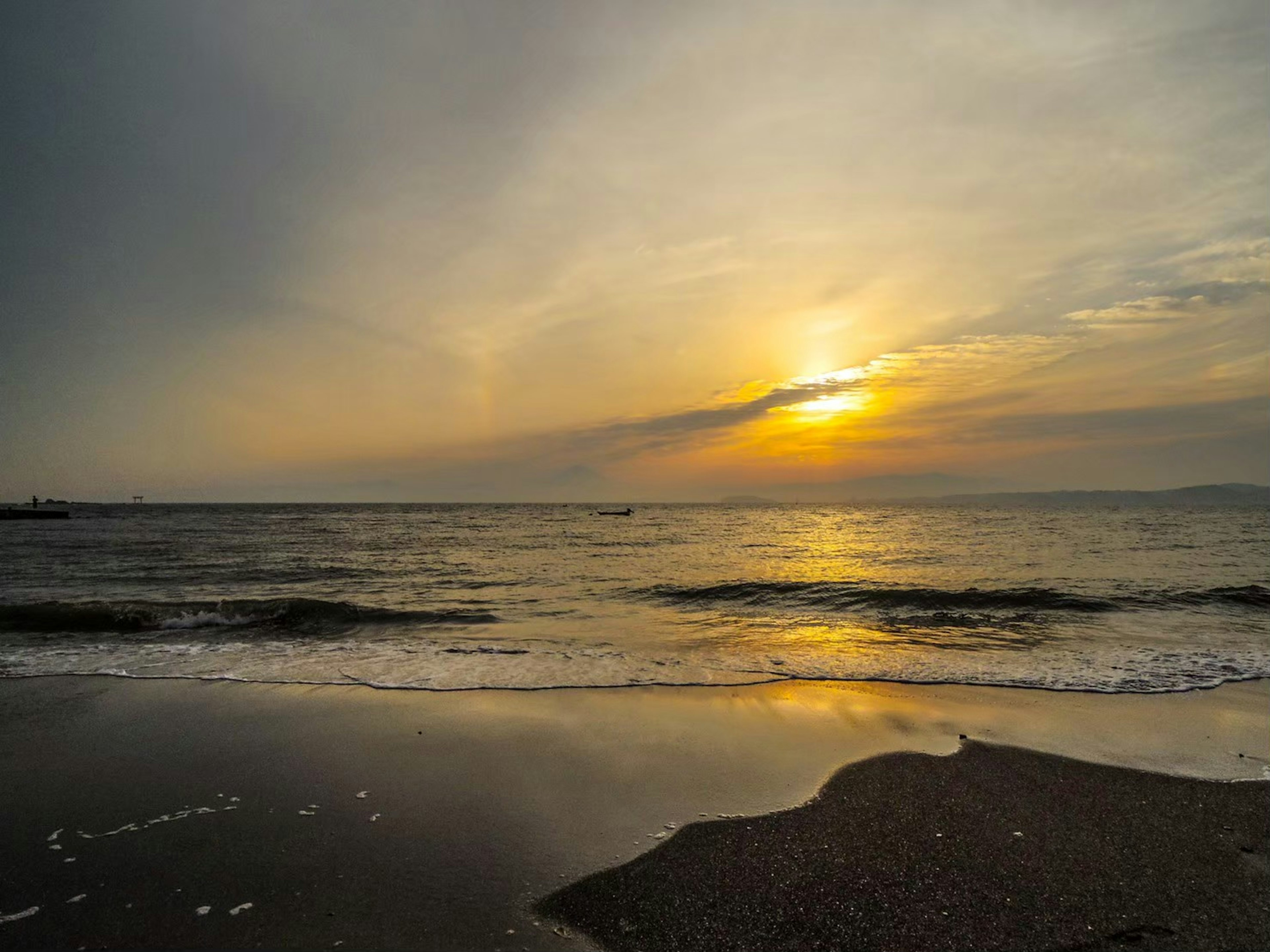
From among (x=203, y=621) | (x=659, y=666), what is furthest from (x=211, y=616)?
(x=659, y=666)

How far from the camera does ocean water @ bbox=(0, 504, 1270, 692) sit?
11766mm

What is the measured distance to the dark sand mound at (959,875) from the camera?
4.16 metres

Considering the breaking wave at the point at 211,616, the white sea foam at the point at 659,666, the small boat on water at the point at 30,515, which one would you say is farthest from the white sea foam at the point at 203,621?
the small boat on water at the point at 30,515

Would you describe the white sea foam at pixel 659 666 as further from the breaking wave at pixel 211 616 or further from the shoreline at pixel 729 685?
the breaking wave at pixel 211 616

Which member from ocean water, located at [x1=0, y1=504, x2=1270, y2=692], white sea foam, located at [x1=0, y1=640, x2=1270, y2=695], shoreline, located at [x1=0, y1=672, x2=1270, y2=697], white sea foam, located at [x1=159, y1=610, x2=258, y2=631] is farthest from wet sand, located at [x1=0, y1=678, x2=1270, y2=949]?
white sea foam, located at [x1=159, y1=610, x2=258, y2=631]

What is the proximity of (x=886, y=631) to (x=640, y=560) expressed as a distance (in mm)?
19962

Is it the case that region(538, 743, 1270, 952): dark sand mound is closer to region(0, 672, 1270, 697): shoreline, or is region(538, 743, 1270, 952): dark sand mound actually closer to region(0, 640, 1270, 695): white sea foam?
region(0, 672, 1270, 697): shoreline

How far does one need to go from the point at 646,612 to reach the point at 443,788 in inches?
497

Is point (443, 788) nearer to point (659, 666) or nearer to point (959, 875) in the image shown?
point (959, 875)

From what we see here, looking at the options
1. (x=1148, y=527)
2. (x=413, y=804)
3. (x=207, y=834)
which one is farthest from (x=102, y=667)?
(x=1148, y=527)

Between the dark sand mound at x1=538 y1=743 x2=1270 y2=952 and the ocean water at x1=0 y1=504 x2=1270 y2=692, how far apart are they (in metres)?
4.64

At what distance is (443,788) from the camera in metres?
6.52

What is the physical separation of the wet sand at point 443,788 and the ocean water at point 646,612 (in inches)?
55.2

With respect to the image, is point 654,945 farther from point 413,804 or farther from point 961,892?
point 413,804
